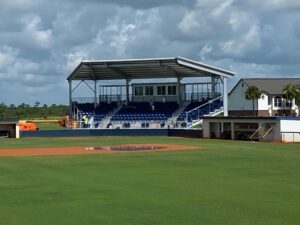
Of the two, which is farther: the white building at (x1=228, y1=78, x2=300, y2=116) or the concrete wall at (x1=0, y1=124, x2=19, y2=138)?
the white building at (x1=228, y1=78, x2=300, y2=116)

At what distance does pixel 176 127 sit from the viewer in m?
81.3

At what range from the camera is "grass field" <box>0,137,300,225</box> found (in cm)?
1684

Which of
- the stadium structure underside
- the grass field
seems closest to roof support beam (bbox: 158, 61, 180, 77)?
the stadium structure underside

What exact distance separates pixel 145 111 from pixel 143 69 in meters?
5.71

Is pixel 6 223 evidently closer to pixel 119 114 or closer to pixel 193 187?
pixel 193 187

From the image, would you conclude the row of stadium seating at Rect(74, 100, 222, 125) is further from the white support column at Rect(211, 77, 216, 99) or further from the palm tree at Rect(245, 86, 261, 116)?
the palm tree at Rect(245, 86, 261, 116)

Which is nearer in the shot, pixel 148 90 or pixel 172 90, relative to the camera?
pixel 172 90

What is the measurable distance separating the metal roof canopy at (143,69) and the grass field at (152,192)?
45.1 metres

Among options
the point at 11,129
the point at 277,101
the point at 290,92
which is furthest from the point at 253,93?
the point at 11,129

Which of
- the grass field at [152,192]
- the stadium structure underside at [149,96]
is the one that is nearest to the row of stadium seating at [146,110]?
the stadium structure underside at [149,96]

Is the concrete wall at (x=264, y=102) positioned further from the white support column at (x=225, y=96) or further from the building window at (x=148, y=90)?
the white support column at (x=225, y=96)

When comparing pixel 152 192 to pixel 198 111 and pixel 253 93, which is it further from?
pixel 253 93

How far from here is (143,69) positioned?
88.0 metres

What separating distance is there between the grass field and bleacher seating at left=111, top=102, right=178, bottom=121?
161ft
